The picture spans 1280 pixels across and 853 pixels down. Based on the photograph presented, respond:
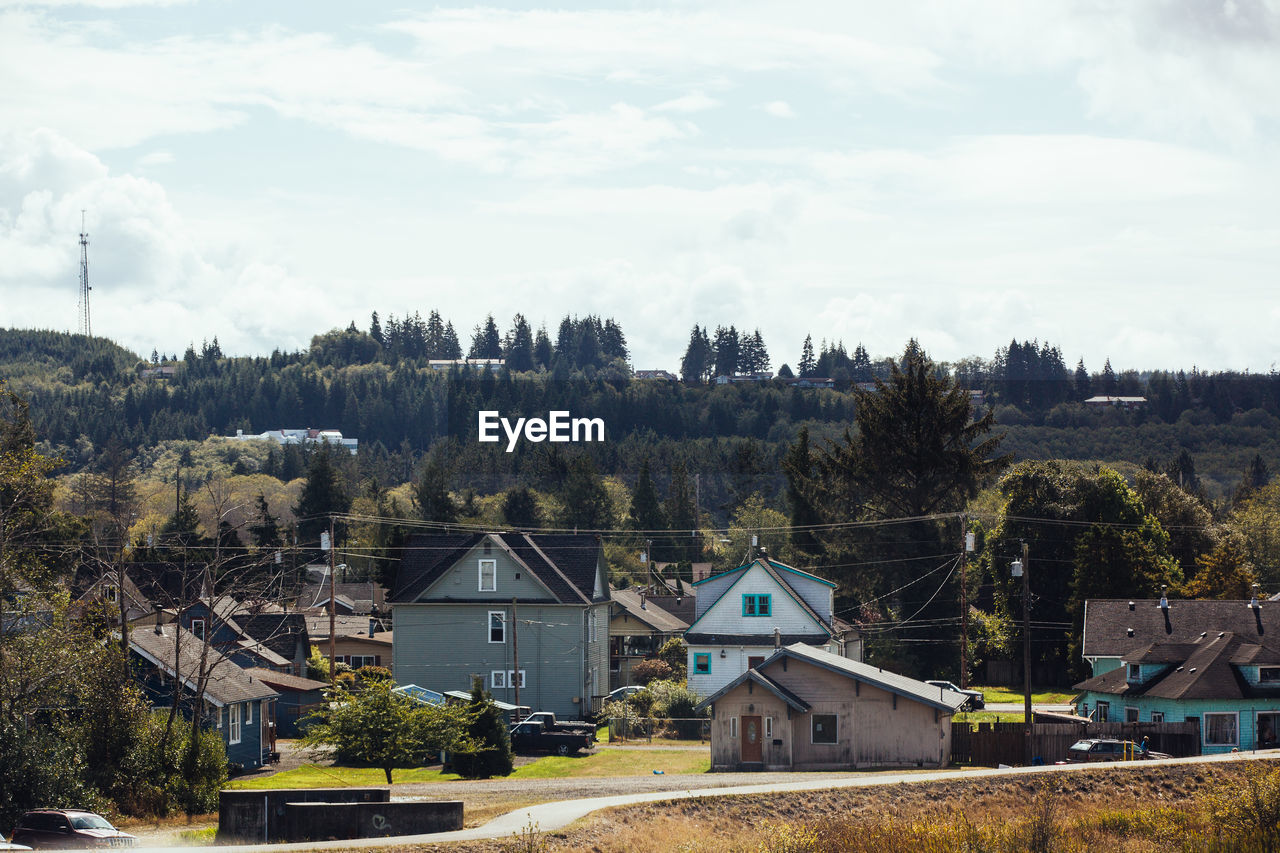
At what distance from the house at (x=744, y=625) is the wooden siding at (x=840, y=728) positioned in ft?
54.6

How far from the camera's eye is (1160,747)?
173 feet

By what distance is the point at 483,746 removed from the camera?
49000 mm

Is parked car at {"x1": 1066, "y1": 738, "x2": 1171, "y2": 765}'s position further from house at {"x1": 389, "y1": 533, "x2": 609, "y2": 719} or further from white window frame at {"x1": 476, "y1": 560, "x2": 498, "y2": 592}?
white window frame at {"x1": 476, "y1": 560, "x2": 498, "y2": 592}

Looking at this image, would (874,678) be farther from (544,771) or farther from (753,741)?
(544,771)

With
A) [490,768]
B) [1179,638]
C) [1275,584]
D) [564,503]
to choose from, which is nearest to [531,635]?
→ [490,768]

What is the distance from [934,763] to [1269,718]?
17009 mm

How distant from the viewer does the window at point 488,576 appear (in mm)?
68500

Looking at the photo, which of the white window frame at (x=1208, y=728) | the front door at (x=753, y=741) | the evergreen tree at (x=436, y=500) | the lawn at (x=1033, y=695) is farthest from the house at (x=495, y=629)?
the evergreen tree at (x=436, y=500)

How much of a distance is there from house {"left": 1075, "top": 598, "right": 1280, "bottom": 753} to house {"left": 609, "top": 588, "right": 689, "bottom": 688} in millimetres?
26910

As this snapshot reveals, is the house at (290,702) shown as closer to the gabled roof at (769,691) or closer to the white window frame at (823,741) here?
the gabled roof at (769,691)

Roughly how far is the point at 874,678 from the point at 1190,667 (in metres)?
17.0

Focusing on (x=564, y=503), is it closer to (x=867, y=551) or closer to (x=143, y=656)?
(x=867, y=551)

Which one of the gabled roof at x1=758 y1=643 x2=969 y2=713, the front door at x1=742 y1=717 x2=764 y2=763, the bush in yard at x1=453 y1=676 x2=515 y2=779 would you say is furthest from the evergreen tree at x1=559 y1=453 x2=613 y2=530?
the front door at x1=742 y1=717 x2=764 y2=763

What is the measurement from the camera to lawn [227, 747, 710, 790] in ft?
153
